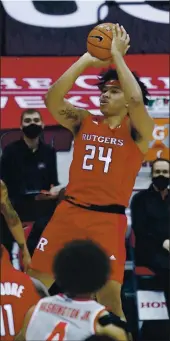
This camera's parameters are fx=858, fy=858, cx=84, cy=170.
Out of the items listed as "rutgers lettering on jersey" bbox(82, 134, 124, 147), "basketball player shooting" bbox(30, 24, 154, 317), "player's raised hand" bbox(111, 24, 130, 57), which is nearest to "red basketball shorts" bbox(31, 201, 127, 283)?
"basketball player shooting" bbox(30, 24, 154, 317)

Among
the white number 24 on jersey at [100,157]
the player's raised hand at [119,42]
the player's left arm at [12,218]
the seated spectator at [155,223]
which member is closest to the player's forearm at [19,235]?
the player's left arm at [12,218]

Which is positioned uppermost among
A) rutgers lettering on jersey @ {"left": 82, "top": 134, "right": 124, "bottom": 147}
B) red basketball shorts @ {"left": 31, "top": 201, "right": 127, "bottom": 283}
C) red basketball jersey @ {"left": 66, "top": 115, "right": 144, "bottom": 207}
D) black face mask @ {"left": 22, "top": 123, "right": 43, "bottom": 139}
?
rutgers lettering on jersey @ {"left": 82, "top": 134, "right": 124, "bottom": 147}

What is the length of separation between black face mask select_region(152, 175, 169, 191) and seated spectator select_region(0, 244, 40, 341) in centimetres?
363

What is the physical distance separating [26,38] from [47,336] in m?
5.64

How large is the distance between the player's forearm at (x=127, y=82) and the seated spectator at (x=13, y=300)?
1.60 metres

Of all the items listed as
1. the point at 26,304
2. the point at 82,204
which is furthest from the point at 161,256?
the point at 26,304

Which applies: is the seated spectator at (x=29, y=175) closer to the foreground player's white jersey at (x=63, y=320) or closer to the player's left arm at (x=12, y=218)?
the player's left arm at (x=12, y=218)

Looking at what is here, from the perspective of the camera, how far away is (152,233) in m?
7.56

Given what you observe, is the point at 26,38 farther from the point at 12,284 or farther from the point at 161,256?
the point at 12,284

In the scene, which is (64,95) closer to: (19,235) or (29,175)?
(19,235)

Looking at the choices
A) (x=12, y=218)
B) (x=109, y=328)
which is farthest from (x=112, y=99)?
(x=109, y=328)

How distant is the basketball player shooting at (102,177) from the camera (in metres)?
5.51

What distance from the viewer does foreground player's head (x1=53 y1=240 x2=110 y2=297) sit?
11.7ft

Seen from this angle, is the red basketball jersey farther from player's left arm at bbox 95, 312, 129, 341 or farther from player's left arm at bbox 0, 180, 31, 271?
player's left arm at bbox 95, 312, 129, 341
